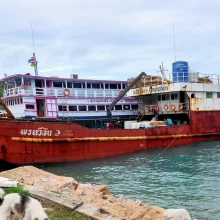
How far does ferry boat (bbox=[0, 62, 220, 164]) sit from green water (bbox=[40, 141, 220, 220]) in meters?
0.83

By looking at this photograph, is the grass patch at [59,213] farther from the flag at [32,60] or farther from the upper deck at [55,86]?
the flag at [32,60]

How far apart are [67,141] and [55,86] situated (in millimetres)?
7892

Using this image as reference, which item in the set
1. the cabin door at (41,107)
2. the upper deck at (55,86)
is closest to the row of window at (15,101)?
the upper deck at (55,86)

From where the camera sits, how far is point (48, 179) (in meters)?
9.77

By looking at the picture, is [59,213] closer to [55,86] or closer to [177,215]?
[177,215]

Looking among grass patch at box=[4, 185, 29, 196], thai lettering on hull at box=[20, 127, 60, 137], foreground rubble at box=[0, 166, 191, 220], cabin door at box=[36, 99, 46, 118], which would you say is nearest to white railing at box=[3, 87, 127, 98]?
cabin door at box=[36, 99, 46, 118]

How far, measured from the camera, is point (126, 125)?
22.5 m

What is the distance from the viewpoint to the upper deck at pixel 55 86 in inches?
874

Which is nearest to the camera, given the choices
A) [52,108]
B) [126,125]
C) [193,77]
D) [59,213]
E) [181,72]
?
[59,213]

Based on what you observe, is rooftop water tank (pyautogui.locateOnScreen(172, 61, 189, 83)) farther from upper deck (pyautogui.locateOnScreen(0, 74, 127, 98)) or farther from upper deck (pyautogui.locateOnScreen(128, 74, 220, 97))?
upper deck (pyautogui.locateOnScreen(0, 74, 127, 98))

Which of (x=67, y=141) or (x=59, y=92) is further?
(x=59, y=92)

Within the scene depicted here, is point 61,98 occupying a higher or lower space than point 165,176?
higher

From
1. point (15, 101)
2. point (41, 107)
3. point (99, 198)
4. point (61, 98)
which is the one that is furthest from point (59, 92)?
point (99, 198)

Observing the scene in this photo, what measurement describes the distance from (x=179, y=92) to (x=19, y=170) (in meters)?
15.6
